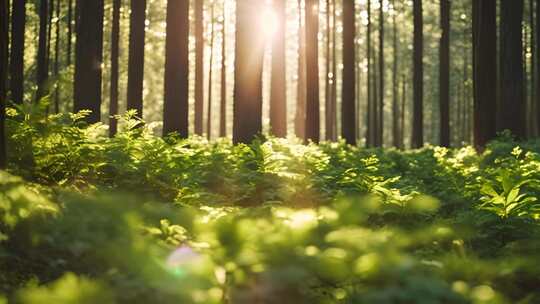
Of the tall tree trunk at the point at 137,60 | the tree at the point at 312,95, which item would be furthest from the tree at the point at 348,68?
the tall tree trunk at the point at 137,60

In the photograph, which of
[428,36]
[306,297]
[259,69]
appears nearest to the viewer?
[306,297]

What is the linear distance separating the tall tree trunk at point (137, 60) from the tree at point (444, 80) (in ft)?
46.4

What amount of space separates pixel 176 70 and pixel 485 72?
7894 mm

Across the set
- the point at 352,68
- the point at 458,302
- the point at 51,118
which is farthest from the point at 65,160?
the point at 352,68

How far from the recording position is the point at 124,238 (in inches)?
139

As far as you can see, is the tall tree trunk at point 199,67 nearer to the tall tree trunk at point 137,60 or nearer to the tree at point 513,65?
the tall tree trunk at point 137,60

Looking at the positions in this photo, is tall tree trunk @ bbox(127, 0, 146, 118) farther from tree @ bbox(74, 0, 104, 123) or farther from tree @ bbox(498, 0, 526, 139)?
tree @ bbox(498, 0, 526, 139)

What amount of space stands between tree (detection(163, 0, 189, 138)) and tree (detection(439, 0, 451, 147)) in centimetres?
1513

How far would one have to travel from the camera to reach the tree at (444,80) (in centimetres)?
Answer: 2569

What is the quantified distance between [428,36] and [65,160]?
200 feet

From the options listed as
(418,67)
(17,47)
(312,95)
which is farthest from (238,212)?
(418,67)

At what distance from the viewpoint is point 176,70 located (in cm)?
1384

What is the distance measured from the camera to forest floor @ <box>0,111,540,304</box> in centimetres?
291

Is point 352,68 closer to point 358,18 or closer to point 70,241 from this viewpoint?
point 70,241
